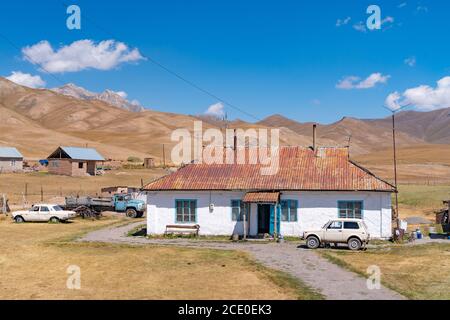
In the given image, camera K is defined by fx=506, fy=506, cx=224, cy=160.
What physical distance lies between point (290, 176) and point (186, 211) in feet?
22.0

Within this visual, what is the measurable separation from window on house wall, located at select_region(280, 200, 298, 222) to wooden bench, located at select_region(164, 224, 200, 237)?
5.18m

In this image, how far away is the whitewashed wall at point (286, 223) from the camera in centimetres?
2859

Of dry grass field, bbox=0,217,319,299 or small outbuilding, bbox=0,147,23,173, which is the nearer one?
dry grass field, bbox=0,217,319,299

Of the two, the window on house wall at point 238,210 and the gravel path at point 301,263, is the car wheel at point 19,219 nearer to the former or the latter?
the gravel path at point 301,263

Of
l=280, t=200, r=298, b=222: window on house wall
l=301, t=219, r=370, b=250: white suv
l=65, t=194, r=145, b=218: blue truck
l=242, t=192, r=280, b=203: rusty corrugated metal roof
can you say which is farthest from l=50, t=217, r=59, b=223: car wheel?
l=301, t=219, r=370, b=250: white suv

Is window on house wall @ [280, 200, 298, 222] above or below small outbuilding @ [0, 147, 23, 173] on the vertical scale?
below

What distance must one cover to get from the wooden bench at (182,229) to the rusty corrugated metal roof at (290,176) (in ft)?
7.52

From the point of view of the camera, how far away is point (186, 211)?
31.0 metres

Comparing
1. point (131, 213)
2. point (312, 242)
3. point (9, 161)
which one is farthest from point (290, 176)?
point (9, 161)

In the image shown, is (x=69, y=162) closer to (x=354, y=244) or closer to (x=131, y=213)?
(x=131, y=213)

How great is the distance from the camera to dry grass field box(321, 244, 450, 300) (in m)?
16.2

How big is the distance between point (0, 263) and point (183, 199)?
12094mm

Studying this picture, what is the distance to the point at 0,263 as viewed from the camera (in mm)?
21172

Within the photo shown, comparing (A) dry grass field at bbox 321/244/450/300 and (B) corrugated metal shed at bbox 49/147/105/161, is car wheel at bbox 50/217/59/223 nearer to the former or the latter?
(A) dry grass field at bbox 321/244/450/300
